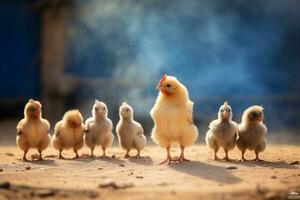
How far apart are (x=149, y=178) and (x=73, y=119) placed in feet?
9.11

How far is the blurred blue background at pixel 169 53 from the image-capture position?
54.6 feet

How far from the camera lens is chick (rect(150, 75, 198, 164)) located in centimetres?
922

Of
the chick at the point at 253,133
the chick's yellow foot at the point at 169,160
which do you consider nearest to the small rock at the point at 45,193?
the chick's yellow foot at the point at 169,160

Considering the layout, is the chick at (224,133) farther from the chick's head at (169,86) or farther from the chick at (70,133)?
the chick at (70,133)

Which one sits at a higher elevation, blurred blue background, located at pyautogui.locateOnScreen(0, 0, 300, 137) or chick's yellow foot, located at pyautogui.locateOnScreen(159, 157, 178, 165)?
blurred blue background, located at pyautogui.locateOnScreen(0, 0, 300, 137)

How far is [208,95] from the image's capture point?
16.8 meters

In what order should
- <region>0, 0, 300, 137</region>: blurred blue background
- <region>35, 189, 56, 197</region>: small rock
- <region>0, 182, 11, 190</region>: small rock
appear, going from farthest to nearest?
<region>0, 0, 300, 137</region>: blurred blue background, <region>0, 182, 11, 190</region>: small rock, <region>35, 189, 56, 197</region>: small rock

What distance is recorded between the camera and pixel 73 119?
10188mm

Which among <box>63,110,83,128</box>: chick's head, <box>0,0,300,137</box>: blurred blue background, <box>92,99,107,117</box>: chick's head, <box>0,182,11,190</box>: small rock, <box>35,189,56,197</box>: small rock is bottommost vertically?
<box>35,189,56,197</box>: small rock

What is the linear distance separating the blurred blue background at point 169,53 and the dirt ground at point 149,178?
6.13 metres

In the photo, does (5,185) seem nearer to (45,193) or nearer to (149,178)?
(45,193)

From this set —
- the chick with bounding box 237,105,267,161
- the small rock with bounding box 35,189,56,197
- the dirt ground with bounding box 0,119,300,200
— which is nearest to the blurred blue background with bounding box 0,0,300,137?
the dirt ground with bounding box 0,119,300,200

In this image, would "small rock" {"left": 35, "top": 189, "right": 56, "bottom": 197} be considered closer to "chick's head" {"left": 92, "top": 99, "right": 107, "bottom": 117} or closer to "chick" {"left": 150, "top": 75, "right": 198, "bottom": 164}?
"chick" {"left": 150, "top": 75, "right": 198, "bottom": 164}

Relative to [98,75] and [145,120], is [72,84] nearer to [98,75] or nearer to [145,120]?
[98,75]
